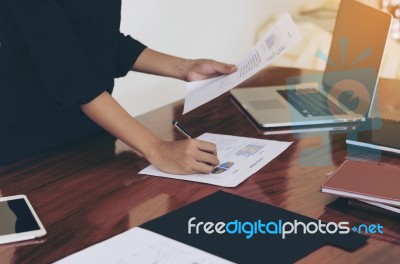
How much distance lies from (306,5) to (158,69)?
6.89ft

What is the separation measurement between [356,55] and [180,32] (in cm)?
120

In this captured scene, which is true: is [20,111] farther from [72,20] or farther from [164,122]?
[164,122]

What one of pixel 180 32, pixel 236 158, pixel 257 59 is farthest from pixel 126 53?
pixel 180 32

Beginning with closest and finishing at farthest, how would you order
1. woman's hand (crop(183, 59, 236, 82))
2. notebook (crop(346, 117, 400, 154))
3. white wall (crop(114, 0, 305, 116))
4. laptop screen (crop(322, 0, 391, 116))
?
notebook (crop(346, 117, 400, 154)) → laptop screen (crop(322, 0, 391, 116)) → woman's hand (crop(183, 59, 236, 82)) → white wall (crop(114, 0, 305, 116))

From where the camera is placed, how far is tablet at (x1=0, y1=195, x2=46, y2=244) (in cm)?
99

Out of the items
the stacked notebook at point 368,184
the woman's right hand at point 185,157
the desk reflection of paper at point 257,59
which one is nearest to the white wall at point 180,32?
the desk reflection of paper at point 257,59

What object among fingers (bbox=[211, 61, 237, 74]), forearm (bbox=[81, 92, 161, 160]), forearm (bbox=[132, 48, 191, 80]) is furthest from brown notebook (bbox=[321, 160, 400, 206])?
forearm (bbox=[132, 48, 191, 80])

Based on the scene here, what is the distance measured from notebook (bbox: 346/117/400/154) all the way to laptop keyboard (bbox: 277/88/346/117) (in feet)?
0.49

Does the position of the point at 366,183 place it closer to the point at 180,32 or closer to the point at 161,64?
the point at 161,64

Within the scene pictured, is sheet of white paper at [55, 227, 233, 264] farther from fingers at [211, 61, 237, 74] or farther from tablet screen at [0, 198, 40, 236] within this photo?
fingers at [211, 61, 237, 74]

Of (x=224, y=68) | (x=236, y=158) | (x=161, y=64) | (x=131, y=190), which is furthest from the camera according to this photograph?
(x=161, y=64)

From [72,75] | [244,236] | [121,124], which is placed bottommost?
[244,236]

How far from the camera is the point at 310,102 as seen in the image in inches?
65.7

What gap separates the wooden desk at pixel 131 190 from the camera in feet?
3.18
